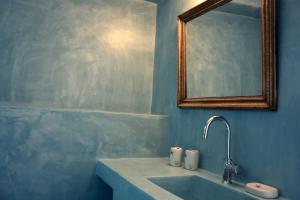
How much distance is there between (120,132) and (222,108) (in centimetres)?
71

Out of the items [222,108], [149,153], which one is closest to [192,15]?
[222,108]

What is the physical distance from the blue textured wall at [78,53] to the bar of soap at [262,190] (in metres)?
1.20

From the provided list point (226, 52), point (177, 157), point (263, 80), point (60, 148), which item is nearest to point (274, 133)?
point (263, 80)

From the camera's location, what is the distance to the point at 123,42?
213 centimetres

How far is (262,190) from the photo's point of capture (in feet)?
3.42

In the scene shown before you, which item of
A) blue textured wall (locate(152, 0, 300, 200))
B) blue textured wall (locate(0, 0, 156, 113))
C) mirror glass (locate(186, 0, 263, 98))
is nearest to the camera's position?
blue textured wall (locate(152, 0, 300, 200))

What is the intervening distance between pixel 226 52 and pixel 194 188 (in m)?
0.73

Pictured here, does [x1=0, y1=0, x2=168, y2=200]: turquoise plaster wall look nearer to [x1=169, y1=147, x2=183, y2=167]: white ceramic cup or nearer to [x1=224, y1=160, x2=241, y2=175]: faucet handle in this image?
[x1=169, y1=147, x2=183, y2=167]: white ceramic cup

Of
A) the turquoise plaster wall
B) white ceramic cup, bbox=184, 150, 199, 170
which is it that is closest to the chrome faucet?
white ceramic cup, bbox=184, 150, 199, 170

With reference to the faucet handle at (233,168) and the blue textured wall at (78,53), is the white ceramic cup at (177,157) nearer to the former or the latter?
the faucet handle at (233,168)

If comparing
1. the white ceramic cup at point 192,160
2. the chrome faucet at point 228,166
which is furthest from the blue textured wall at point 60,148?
the chrome faucet at point 228,166

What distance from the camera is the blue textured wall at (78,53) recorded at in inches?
71.9

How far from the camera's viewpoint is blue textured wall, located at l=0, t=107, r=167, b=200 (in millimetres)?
1508

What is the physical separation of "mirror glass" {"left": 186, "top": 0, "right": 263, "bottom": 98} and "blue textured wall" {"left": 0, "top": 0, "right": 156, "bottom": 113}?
59 cm
